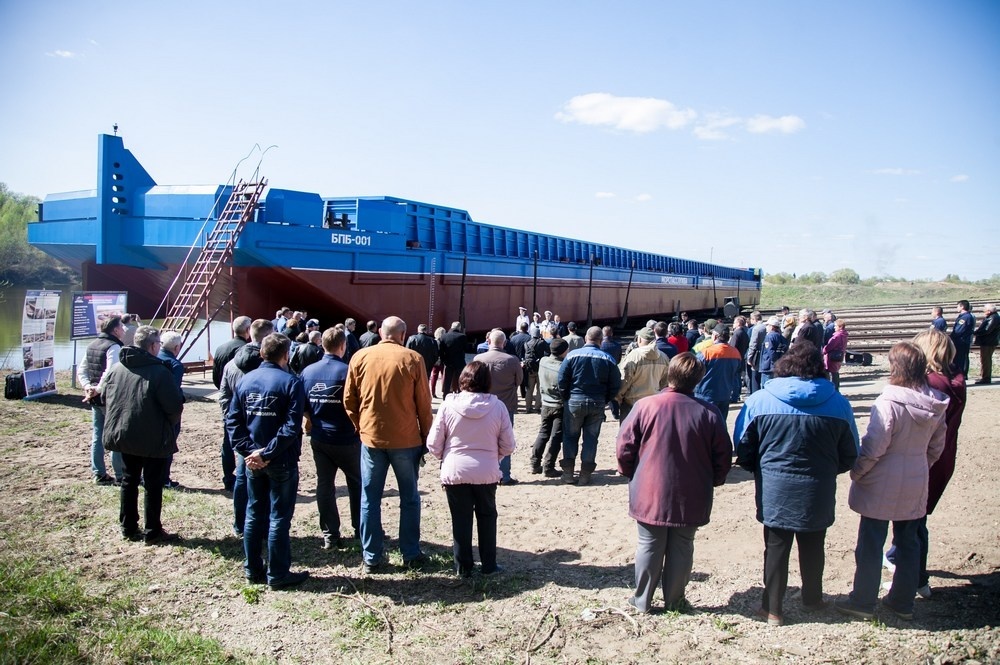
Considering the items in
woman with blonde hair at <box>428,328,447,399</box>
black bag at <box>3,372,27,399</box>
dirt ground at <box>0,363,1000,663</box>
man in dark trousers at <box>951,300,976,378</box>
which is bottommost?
dirt ground at <box>0,363,1000,663</box>

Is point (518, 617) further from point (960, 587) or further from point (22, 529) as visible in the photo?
point (22, 529)

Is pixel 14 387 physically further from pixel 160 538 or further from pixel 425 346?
pixel 160 538

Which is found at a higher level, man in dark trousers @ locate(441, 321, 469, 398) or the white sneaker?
man in dark trousers @ locate(441, 321, 469, 398)

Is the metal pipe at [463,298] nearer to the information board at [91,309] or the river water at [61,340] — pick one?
the river water at [61,340]

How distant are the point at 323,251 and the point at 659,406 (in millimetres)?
12142

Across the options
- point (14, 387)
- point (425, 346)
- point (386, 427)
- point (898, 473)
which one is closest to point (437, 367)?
point (425, 346)

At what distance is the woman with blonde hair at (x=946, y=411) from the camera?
4133mm

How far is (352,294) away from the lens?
50.9 ft

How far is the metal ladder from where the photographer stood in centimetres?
1292

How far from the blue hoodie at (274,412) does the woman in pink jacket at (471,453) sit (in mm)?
934

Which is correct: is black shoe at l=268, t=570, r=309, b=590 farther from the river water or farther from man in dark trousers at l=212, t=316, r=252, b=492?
the river water

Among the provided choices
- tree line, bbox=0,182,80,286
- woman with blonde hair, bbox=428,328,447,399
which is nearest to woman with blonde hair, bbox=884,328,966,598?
woman with blonde hair, bbox=428,328,447,399

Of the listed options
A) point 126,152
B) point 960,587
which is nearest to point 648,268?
point 126,152

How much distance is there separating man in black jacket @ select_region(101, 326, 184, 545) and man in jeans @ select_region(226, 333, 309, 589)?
89 cm
